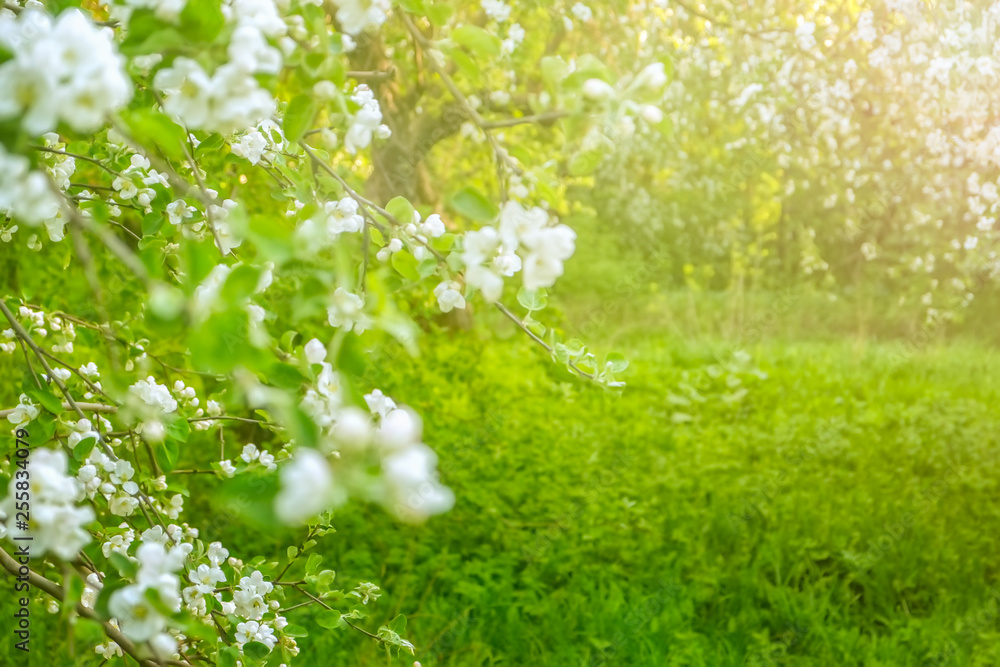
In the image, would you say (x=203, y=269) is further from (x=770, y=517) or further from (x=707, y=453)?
(x=707, y=453)

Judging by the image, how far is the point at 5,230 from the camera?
1889 millimetres

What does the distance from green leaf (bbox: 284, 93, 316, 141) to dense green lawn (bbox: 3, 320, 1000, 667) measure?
1.41m

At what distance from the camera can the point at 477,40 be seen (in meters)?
0.97

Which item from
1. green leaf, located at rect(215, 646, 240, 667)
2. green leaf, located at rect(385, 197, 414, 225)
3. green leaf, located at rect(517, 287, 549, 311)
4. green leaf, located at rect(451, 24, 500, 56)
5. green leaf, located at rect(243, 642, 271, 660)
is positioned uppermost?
green leaf, located at rect(385, 197, 414, 225)

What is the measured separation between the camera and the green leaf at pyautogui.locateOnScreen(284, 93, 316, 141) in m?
0.86

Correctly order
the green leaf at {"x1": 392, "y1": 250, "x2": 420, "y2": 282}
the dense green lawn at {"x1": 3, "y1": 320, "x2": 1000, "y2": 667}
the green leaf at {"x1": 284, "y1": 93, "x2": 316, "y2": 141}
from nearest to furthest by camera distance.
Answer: the green leaf at {"x1": 284, "y1": 93, "x2": 316, "y2": 141}, the green leaf at {"x1": 392, "y1": 250, "x2": 420, "y2": 282}, the dense green lawn at {"x1": 3, "y1": 320, "x2": 1000, "y2": 667}

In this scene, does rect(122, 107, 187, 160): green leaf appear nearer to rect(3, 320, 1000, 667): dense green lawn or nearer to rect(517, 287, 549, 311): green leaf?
rect(517, 287, 549, 311): green leaf

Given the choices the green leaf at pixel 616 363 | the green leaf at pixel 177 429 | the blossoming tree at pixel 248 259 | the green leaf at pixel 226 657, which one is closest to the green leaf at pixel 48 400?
the blossoming tree at pixel 248 259

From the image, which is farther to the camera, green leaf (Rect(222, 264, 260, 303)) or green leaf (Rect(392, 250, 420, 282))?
green leaf (Rect(392, 250, 420, 282))

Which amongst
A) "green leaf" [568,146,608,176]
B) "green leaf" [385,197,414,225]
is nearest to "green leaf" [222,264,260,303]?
"green leaf" [568,146,608,176]

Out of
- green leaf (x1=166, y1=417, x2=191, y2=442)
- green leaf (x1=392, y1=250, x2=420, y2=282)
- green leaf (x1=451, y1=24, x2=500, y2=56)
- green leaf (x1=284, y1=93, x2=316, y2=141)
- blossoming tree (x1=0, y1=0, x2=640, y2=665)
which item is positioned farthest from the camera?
green leaf (x1=166, y1=417, x2=191, y2=442)

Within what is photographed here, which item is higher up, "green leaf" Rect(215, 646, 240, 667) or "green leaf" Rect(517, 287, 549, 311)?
"green leaf" Rect(517, 287, 549, 311)

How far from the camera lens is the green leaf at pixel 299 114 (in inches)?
33.9

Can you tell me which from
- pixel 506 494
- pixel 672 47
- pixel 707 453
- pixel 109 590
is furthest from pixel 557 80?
pixel 672 47
